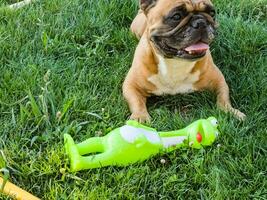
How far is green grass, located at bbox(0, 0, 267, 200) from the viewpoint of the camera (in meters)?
2.45

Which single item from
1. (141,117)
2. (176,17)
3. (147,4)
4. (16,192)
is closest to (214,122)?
(141,117)

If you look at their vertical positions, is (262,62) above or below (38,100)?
below

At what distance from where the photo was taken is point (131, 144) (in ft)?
8.13


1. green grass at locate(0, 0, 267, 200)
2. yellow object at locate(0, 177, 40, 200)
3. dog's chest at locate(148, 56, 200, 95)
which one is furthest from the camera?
dog's chest at locate(148, 56, 200, 95)

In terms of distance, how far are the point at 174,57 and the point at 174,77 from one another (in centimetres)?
17

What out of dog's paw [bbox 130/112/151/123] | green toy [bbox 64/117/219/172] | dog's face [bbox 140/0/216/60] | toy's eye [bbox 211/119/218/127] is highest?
dog's face [bbox 140/0/216/60]

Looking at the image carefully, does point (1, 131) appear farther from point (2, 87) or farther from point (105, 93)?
point (105, 93)

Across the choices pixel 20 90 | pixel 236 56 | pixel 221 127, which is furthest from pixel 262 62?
pixel 20 90

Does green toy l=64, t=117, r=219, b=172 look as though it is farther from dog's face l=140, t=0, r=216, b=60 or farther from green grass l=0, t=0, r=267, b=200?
dog's face l=140, t=0, r=216, b=60

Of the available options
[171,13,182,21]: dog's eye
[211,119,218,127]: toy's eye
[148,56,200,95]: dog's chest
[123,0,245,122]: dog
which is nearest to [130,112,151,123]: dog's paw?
[123,0,245,122]: dog

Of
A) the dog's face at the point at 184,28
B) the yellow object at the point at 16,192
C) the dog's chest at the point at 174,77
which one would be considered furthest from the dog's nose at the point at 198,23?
the yellow object at the point at 16,192

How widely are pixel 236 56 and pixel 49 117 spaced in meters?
1.22

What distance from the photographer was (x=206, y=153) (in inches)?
102

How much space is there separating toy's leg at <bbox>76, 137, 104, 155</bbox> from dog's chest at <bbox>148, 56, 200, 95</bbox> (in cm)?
67
